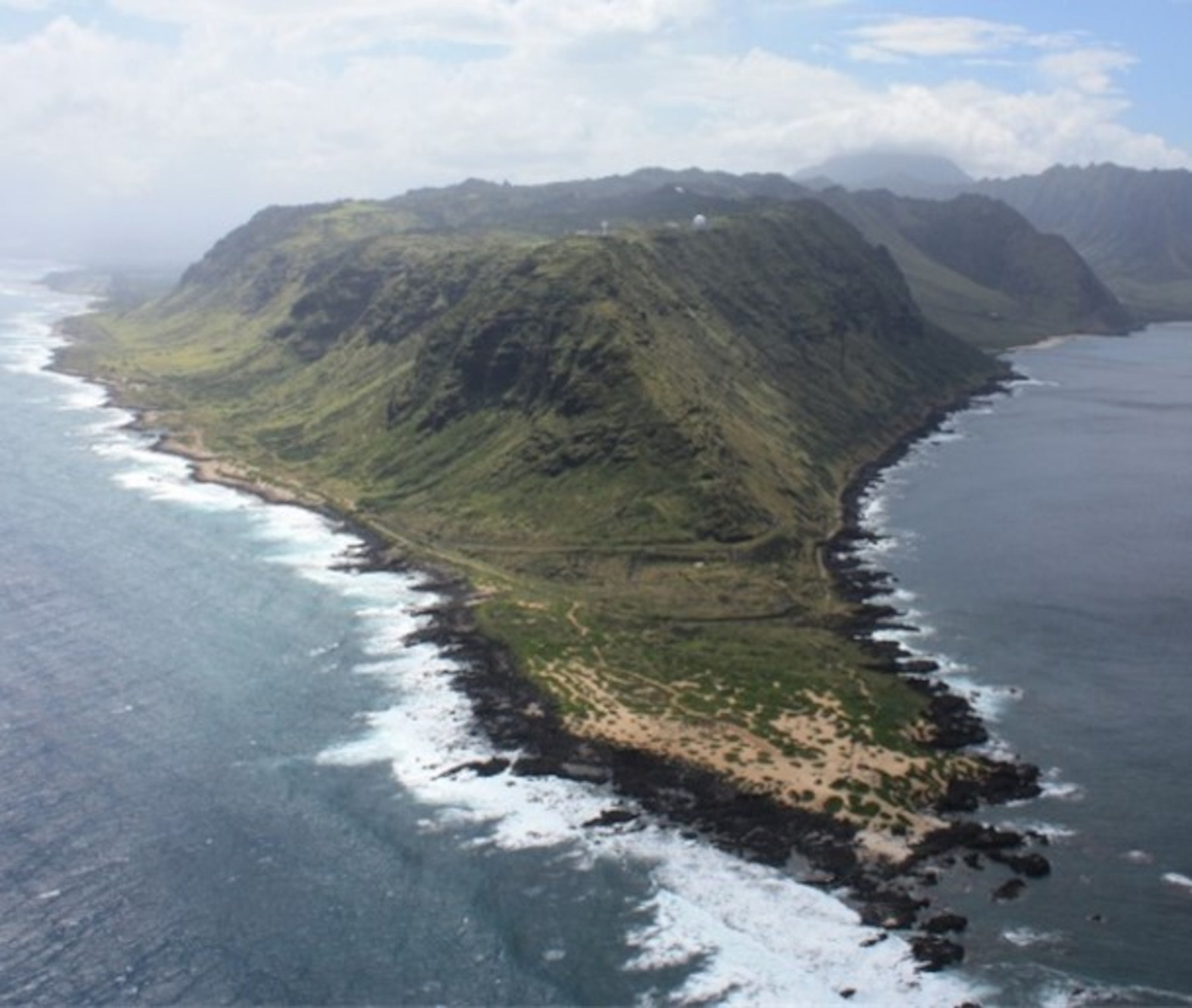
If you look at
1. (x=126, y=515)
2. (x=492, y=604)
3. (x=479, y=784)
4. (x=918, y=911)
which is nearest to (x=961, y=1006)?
(x=918, y=911)

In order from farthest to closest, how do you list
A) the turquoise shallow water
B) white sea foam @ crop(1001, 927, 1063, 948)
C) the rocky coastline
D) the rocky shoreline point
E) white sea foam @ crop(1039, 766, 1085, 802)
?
white sea foam @ crop(1039, 766, 1085, 802) → the rocky coastline → the rocky shoreline point → white sea foam @ crop(1001, 927, 1063, 948) → the turquoise shallow water

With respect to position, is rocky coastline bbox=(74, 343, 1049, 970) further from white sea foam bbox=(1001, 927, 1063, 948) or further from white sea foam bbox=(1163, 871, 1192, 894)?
white sea foam bbox=(1163, 871, 1192, 894)

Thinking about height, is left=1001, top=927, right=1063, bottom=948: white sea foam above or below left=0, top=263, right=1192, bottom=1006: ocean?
below

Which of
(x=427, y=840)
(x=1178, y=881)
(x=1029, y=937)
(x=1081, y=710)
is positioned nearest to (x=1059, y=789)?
(x=1178, y=881)

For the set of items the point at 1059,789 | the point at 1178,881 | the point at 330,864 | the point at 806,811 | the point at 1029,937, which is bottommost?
the point at 1029,937

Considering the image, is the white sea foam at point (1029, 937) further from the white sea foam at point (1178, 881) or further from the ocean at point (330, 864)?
the white sea foam at point (1178, 881)

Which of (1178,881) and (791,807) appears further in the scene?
(791,807)

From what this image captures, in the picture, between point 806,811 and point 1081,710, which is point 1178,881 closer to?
point 806,811

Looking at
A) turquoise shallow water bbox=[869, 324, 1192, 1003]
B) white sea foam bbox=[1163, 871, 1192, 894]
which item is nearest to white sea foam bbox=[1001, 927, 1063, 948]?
turquoise shallow water bbox=[869, 324, 1192, 1003]
